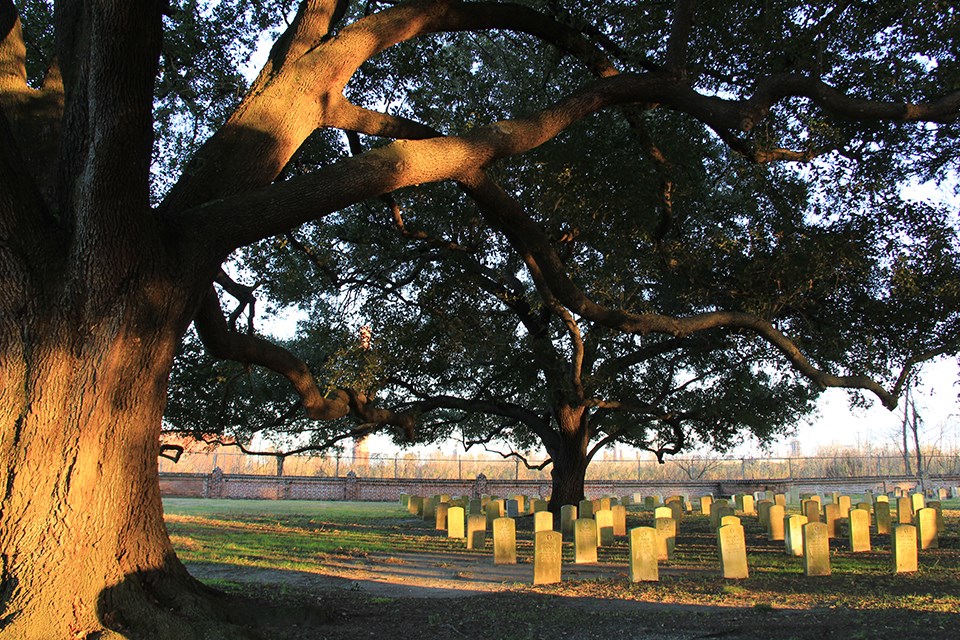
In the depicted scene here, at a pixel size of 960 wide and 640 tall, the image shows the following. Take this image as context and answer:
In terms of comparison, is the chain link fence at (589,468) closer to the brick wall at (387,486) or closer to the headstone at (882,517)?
the brick wall at (387,486)

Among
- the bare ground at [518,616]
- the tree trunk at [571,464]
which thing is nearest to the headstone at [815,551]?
the bare ground at [518,616]

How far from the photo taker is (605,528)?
13.7 meters

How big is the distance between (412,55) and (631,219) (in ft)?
13.5

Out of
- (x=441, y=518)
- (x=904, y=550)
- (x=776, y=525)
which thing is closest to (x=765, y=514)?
(x=776, y=525)

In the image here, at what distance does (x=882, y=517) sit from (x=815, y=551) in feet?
23.7

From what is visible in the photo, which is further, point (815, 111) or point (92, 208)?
point (815, 111)

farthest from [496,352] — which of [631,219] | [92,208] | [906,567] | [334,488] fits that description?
[334,488]

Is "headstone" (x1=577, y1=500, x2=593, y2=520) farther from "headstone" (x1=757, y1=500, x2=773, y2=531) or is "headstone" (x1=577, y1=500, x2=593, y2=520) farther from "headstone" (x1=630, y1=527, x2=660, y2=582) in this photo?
"headstone" (x1=630, y1=527, x2=660, y2=582)

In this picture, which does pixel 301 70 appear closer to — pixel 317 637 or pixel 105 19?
pixel 105 19

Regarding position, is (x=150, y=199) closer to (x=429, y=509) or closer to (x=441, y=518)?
(x=441, y=518)

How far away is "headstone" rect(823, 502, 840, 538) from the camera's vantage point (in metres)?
14.7

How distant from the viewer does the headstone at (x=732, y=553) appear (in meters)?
9.04

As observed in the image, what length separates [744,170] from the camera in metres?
9.81

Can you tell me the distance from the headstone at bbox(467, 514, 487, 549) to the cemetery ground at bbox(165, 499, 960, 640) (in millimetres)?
293
